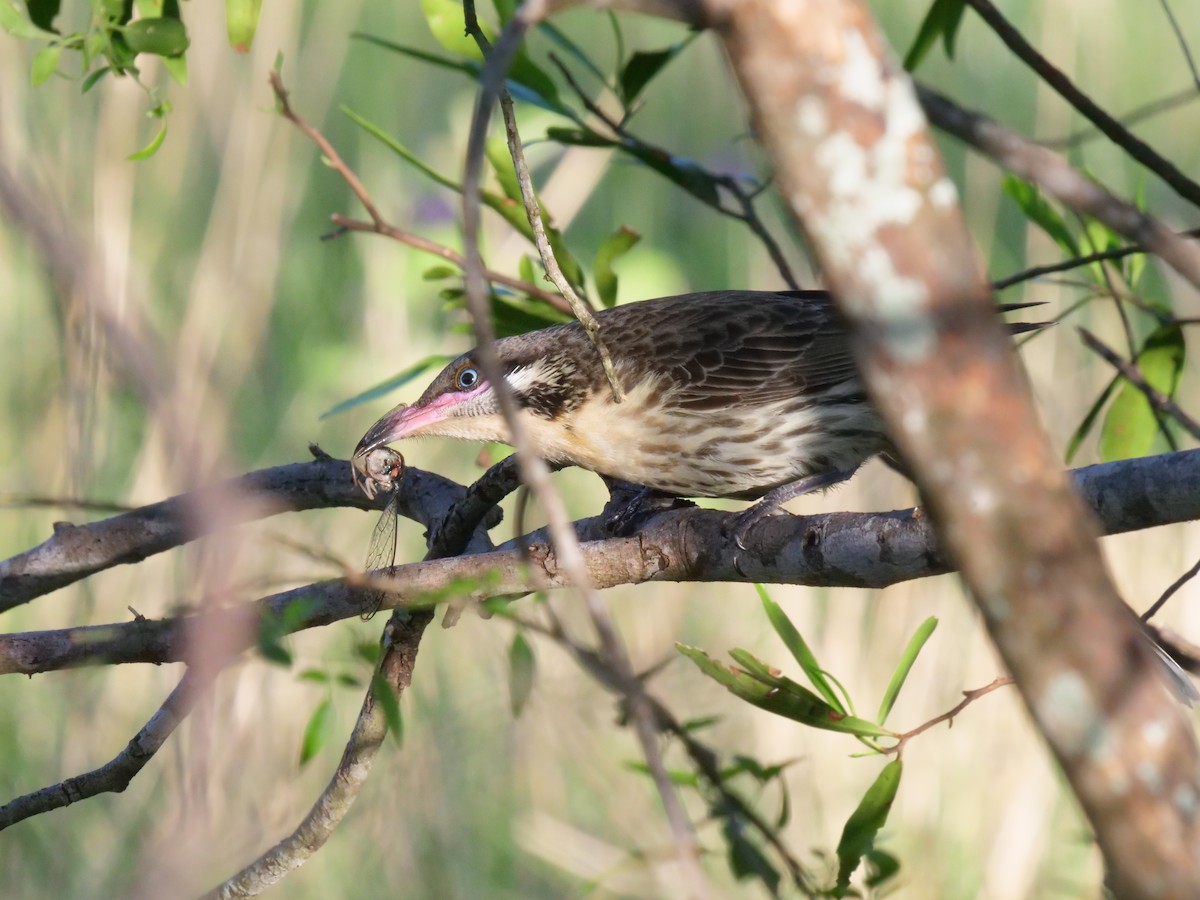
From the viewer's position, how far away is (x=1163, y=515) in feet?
5.34

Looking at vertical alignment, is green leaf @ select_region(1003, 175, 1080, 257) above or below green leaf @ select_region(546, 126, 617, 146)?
below

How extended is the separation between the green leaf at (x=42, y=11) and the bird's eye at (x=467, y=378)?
125 centimetres

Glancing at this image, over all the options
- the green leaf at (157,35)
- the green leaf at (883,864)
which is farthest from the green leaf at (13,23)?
the green leaf at (883,864)

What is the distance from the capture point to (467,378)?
3.38 meters

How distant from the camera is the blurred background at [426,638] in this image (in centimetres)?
415

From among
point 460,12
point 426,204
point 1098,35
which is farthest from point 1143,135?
point 460,12

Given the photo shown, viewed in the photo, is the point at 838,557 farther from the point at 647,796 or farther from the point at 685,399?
the point at 647,796

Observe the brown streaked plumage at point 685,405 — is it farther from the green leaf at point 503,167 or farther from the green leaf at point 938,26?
the green leaf at point 938,26

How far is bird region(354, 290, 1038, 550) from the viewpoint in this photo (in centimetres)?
322

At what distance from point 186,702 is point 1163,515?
1623 millimetres

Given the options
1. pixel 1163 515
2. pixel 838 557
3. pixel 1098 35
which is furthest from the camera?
pixel 1098 35

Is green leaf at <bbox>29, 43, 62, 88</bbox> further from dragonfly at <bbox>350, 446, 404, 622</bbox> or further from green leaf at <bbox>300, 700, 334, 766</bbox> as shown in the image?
green leaf at <bbox>300, 700, 334, 766</bbox>

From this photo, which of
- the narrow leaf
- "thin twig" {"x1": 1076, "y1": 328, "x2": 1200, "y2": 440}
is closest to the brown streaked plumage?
"thin twig" {"x1": 1076, "y1": 328, "x2": 1200, "y2": 440}

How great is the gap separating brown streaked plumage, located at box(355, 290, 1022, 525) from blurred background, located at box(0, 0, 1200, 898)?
358 millimetres
